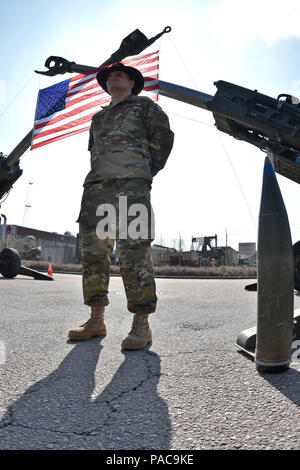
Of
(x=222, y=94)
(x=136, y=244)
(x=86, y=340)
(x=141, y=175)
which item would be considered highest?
(x=222, y=94)

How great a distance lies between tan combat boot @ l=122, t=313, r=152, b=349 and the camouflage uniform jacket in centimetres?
85

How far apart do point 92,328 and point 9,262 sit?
18.5 feet

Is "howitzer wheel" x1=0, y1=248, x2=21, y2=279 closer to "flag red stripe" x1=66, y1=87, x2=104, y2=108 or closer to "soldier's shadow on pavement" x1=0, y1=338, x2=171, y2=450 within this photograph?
"flag red stripe" x1=66, y1=87, x2=104, y2=108

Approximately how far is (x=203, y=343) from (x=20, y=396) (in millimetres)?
1034

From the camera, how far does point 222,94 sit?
283cm

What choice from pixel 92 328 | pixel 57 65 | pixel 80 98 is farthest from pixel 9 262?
pixel 92 328

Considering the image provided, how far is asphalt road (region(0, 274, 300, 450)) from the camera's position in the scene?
76 centimetres

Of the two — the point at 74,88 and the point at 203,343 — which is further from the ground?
the point at 74,88

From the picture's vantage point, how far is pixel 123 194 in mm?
1925

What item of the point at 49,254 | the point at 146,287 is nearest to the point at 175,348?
the point at 146,287

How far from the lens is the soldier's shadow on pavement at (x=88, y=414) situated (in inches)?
29.3

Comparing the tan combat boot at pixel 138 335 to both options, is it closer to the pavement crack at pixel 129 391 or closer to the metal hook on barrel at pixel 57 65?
the pavement crack at pixel 129 391
